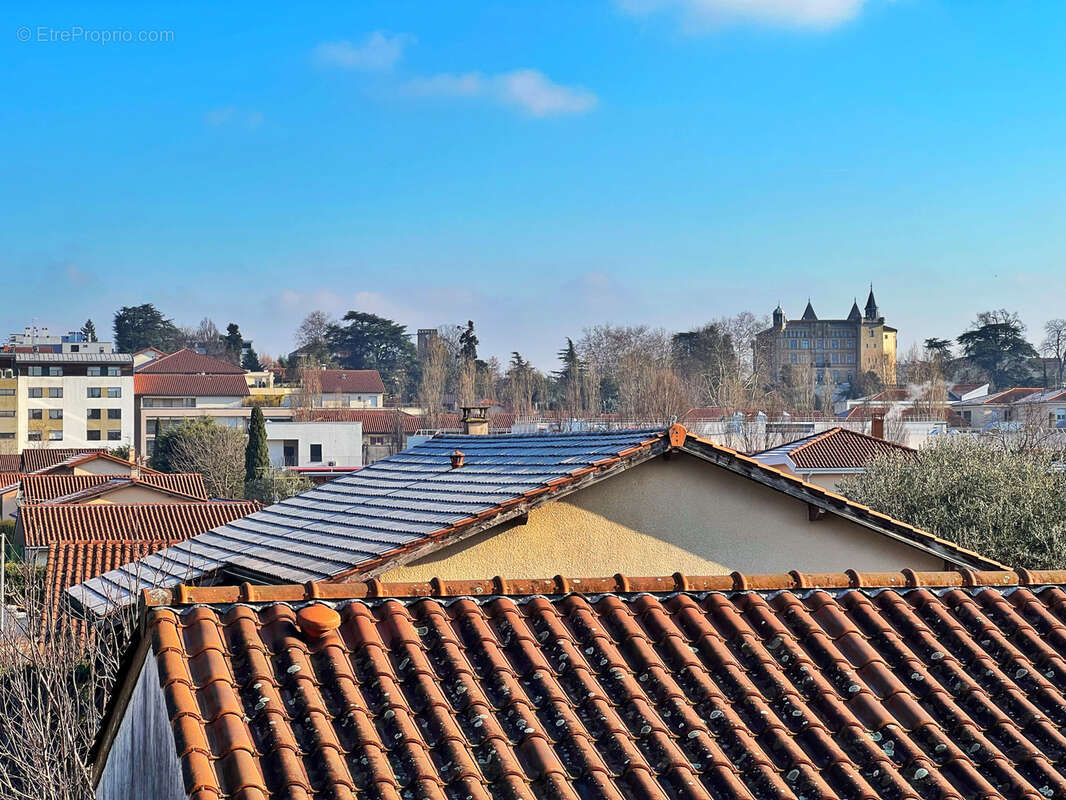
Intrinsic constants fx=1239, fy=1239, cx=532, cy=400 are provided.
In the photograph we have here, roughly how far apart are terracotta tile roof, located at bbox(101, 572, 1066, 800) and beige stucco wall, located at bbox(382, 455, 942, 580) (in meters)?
5.30

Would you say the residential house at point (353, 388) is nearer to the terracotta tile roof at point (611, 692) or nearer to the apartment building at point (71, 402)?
the apartment building at point (71, 402)

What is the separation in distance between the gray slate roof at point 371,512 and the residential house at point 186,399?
72.5 metres

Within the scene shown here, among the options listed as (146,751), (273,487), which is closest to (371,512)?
(146,751)

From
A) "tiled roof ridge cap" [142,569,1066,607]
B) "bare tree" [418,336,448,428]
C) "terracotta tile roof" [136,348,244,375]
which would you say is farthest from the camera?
"bare tree" [418,336,448,428]

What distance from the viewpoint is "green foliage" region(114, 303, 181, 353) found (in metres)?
133

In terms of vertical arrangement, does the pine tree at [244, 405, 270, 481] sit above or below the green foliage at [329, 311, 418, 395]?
below

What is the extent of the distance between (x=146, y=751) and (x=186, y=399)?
290 ft

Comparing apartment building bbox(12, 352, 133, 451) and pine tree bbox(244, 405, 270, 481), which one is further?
apartment building bbox(12, 352, 133, 451)

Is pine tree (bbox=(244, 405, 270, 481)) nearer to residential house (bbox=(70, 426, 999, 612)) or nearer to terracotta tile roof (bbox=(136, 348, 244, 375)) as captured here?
terracotta tile roof (bbox=(136, 348, 244, 375))

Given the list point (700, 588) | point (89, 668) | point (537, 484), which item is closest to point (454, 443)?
point (537, 484)

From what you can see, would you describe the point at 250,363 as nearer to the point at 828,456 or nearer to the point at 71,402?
the point at 71,402

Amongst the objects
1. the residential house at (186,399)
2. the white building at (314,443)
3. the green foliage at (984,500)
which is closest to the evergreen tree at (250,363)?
the residential house at (186,399)

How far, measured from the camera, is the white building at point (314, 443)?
240 ft

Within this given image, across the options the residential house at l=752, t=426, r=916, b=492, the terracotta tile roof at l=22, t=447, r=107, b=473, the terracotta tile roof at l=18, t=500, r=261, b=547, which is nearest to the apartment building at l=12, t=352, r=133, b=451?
the terracotta tile roof at l=22, t=447, r=107, b=473
